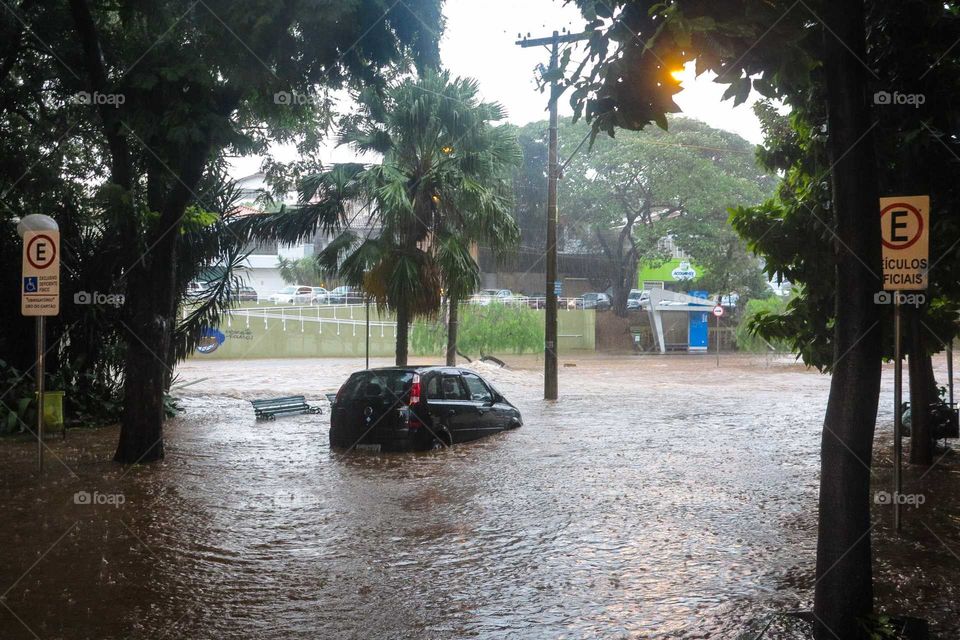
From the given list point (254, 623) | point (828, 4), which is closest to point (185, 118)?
point (254, 623)

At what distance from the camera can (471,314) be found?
3712 cm

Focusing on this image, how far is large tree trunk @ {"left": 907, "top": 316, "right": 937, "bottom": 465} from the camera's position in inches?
444

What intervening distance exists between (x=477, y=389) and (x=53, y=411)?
7.55 metres

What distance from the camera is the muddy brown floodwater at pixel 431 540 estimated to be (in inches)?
232

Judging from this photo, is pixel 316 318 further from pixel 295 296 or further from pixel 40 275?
pixel 40 275

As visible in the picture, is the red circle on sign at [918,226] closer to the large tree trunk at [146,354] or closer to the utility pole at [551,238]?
the large tree trunk at [146,354]

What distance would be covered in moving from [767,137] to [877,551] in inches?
315

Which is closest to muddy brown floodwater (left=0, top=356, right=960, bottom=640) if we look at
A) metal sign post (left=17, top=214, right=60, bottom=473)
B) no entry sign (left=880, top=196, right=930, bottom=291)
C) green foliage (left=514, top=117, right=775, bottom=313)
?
metal sign post (left=17, top=214, right=60, bottom=473)

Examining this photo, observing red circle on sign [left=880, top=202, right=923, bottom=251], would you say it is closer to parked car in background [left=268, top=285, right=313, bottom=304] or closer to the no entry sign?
the no entry sign

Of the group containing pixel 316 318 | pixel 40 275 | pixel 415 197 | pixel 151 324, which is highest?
pixel 415 197

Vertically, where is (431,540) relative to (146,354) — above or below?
below

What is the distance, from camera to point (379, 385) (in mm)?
13133

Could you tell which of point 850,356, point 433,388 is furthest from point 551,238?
point 850,356

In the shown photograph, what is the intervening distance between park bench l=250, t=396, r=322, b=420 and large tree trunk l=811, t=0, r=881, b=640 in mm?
14798
